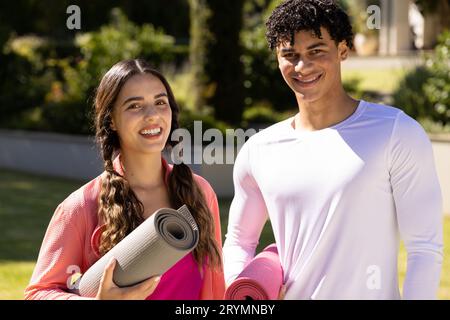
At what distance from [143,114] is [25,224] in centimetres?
747

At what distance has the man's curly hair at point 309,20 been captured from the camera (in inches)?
114

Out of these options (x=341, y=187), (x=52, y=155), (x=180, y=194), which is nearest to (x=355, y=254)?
(x=341, y=187)

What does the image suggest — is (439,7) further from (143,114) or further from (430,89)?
(143,114)

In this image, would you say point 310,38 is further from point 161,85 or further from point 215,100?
point 215,100

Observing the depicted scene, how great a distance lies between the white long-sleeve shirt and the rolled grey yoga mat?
0.44m

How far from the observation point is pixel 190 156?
11.5 m

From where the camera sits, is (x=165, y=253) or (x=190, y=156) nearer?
(x=165, y=253)

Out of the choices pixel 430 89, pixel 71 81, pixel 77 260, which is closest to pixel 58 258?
pixel 77 260

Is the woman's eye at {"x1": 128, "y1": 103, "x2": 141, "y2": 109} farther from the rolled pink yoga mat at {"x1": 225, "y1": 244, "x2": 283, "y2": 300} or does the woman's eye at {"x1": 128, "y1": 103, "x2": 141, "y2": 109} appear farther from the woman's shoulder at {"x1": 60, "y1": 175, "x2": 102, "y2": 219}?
the rolled pink yoga mat at {"x1": 225, "y1": 244, "x2": 283, "y2": 300}

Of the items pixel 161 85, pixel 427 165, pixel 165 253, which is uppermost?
pixel 161 85

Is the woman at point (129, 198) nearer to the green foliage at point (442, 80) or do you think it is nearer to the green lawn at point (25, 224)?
the green lawn at point (25, 224)

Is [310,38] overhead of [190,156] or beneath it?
overhead

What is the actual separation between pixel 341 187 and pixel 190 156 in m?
8.70

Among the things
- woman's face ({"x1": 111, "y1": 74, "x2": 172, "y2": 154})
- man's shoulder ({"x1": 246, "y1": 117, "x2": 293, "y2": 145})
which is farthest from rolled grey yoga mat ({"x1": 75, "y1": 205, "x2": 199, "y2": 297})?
man's shoulder ({"x1": 246, "y1": 117, "x2": 293, "y2": 145})
